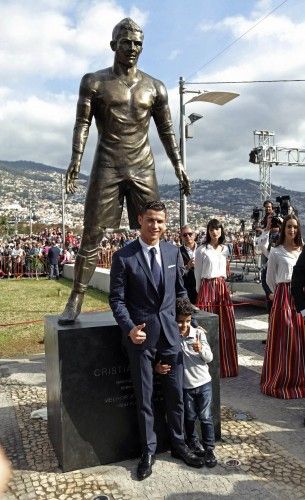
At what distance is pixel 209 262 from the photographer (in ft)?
18.8

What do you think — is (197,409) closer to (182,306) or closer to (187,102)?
(182,306)

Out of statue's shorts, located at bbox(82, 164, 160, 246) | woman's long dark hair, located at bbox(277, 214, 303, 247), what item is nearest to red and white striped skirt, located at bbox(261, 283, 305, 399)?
woman's long dark hair, located at bbox(277, 214, 303, 247)

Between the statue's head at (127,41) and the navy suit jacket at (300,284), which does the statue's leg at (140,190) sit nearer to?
the statue's head at (127,41)

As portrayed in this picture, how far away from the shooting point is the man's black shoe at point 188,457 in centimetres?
346

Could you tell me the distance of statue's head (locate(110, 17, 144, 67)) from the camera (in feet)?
13.1

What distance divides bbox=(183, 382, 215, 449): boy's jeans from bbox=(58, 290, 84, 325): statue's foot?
3.55ft

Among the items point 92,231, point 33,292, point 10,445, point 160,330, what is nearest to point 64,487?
point 10,445

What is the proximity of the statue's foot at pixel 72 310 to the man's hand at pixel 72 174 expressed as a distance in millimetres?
955

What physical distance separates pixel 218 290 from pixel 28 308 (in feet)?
23.0

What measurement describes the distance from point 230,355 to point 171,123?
287 centimetres

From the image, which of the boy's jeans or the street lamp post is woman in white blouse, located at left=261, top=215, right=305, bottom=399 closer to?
the boy's jeans

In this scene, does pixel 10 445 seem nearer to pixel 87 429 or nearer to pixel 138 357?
pixel 87 429

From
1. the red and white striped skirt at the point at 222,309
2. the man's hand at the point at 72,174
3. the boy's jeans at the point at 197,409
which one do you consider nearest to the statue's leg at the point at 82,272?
the man's hand at the point at 72,174

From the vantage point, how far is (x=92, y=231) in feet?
13.7
